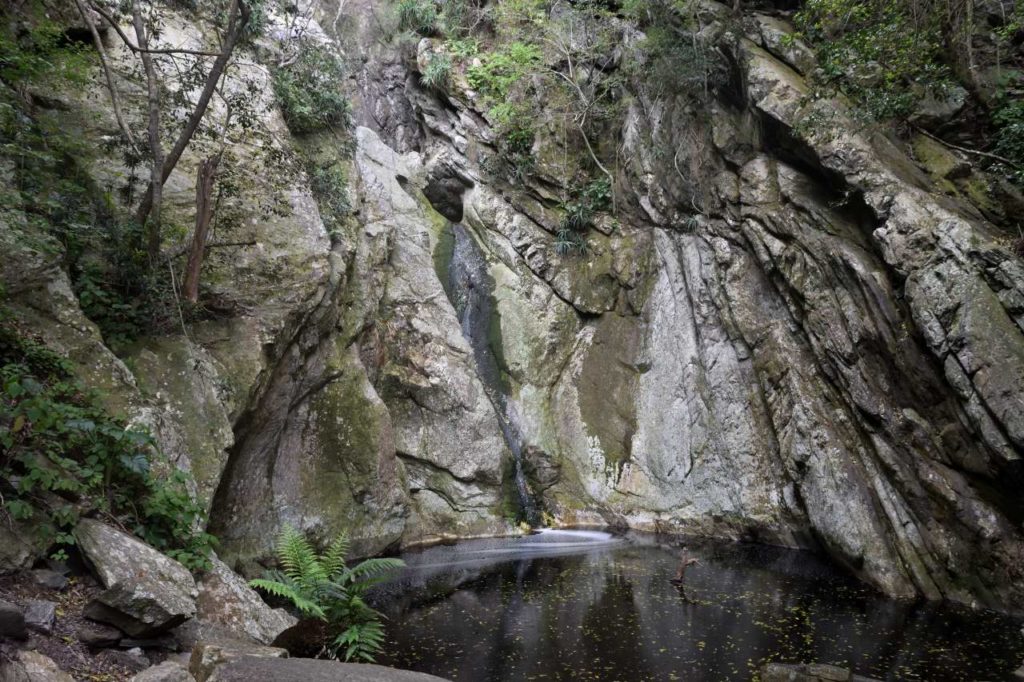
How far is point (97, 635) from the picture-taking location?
5.39 m

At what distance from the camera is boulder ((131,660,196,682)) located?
4852 millimetres

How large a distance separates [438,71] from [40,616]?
20.4m

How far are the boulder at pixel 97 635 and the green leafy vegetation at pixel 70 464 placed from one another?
2.23 feet

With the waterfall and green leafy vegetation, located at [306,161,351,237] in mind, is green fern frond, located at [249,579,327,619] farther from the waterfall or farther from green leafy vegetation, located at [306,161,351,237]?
green leafy vegetation, located at [306,161,351,237]

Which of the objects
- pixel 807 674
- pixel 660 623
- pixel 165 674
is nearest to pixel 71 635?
pixel 165 674

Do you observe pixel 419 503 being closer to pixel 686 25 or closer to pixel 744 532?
pixel 744 532

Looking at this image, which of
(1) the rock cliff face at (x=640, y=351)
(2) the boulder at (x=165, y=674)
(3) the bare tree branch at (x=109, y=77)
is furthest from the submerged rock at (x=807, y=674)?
(3) the bare tree branch at (x=109, y=77)

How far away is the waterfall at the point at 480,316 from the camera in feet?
58.7

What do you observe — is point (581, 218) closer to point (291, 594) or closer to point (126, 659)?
point (291, 594)

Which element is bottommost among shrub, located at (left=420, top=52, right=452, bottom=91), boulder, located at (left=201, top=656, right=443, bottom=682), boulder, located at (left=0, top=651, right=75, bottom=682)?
boulder, located at (left=201, top=656, right=443, bottom=682)

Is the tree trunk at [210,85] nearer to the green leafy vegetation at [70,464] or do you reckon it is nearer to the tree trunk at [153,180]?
the tree trunk at [153,180]

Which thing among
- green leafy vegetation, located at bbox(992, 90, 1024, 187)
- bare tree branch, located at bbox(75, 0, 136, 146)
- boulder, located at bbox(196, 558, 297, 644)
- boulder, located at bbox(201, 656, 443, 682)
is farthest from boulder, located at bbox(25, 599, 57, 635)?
green leafy vegetation, located at bbox(992, 90, 1024, 187)

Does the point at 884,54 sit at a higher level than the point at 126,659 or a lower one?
higher

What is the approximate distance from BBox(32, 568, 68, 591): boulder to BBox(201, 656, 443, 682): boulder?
1607 millimetres
